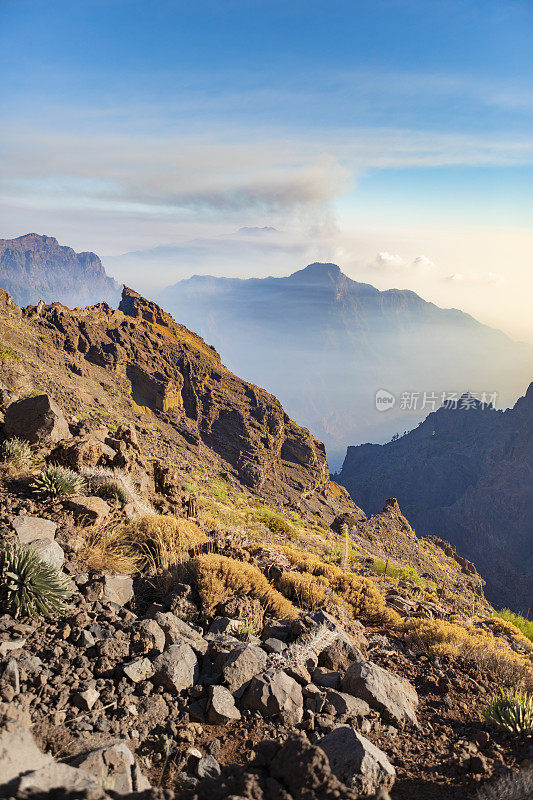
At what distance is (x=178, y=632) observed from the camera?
5520 mm

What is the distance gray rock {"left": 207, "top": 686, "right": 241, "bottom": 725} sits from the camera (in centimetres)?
441

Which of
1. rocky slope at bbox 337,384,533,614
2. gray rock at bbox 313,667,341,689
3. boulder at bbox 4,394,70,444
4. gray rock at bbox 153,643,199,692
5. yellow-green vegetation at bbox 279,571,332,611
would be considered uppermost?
boulder at bbox 4,394,70,444

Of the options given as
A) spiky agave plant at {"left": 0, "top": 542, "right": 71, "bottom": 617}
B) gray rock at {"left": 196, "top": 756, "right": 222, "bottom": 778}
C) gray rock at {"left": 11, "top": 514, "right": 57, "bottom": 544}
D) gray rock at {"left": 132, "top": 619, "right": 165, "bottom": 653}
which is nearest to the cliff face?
gray rock at {"left": 11, "top": 514, "right": 57, "bottom": 544}

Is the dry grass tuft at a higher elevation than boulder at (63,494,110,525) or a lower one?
lower

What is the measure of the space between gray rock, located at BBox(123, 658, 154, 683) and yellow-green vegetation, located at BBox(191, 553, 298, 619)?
1794mm

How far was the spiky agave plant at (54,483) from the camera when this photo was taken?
25.5ft

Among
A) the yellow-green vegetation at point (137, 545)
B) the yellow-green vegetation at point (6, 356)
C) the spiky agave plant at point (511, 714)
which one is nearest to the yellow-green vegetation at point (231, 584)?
the yellow-green vegetation at point (137, 545)

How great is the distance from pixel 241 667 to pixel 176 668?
0.74 metres

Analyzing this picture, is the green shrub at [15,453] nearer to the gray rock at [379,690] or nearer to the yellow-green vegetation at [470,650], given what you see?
the gray rock at [379,690]

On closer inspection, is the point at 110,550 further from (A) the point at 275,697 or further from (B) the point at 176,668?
(A) the point at 275,697

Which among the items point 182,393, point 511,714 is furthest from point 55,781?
point 182,393

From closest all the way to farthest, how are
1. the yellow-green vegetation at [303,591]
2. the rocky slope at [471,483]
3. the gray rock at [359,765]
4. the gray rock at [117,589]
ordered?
the gray rock at [359,765] → the gray rock at [117,589] → the yellow-green vegetation at [303,591] → the rocky slope at [471,483]

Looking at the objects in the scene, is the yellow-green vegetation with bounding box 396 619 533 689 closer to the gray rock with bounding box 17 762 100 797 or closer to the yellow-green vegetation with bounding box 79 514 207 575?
the yellow-green vegetation with bounding box 79 514 207 575

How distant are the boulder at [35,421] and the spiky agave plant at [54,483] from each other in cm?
250
